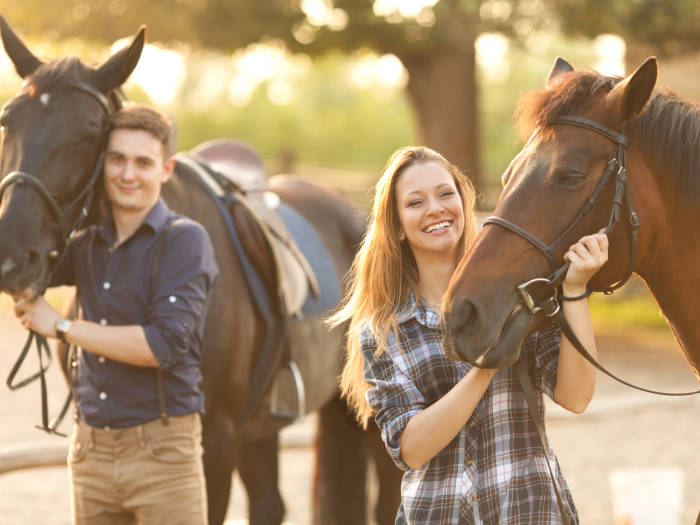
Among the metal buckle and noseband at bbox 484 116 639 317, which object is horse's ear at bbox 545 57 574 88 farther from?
the metal buckle

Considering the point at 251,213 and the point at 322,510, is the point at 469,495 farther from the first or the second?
the point at 322,510

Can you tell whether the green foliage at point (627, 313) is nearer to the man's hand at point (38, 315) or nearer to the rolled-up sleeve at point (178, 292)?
the rolled-up sleeve at point (178, 292)

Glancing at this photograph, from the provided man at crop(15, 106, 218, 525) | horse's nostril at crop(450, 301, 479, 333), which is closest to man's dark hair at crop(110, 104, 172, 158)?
man at crop(15, 106, 218, 525)

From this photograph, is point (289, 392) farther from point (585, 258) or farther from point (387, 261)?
point (585, 258)

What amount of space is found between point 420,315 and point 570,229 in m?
0.41

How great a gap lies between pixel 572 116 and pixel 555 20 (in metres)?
7.58

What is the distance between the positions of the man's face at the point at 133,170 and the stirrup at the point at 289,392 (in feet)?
4.34

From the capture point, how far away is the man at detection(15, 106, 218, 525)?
2346 millimetres

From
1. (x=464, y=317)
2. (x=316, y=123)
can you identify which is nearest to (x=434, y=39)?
(x=464, y=317)

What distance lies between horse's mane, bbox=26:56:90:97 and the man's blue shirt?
0.41 metres

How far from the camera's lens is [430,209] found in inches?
79.4

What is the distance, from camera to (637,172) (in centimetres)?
188

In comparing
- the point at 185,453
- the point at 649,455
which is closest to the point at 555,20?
the point at 649,455

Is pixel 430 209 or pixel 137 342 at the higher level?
pixel 430 209
